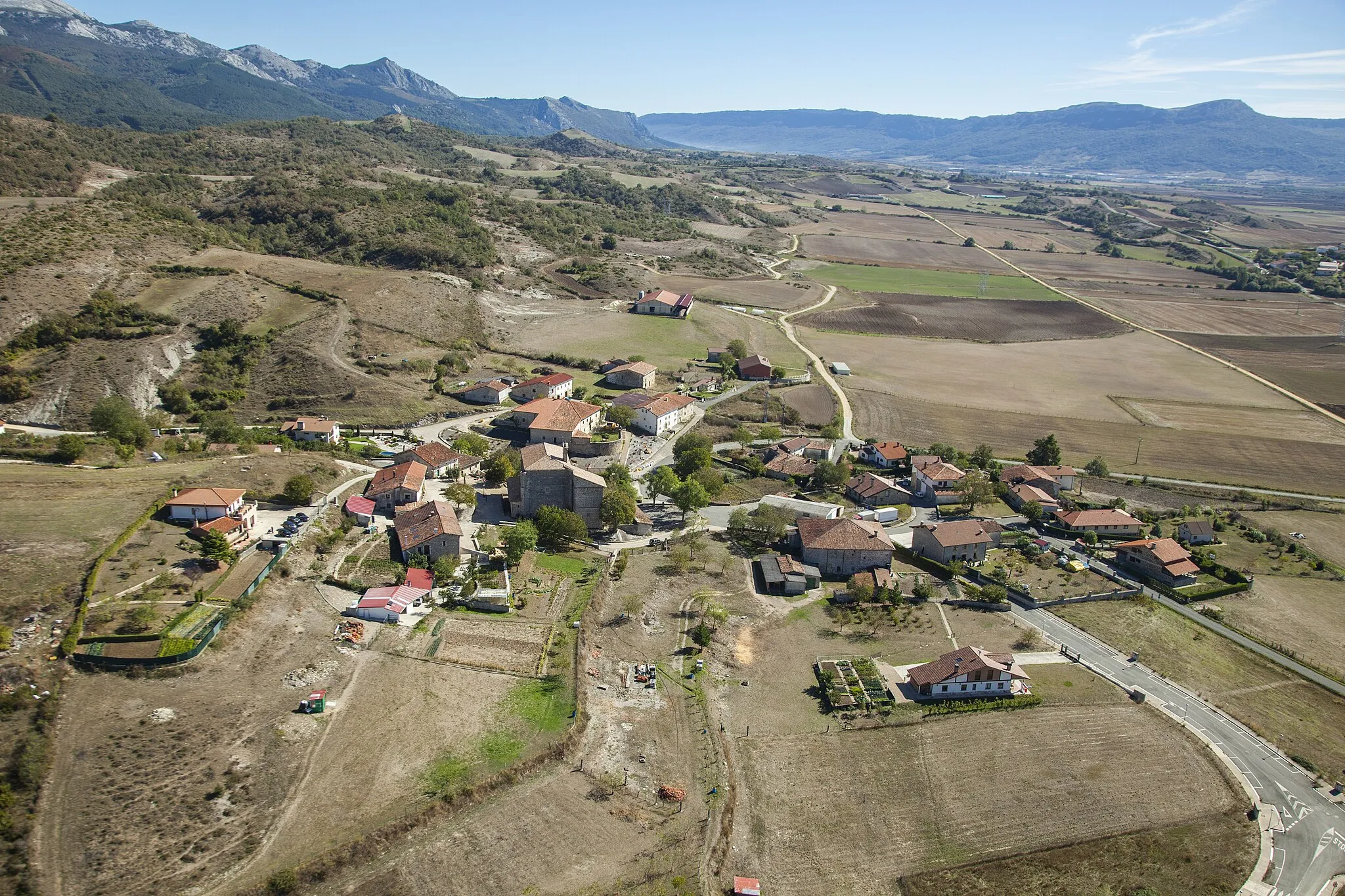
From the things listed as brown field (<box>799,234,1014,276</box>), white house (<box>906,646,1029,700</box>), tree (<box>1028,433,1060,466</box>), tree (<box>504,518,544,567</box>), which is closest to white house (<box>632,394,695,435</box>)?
tree (<box>504,518,544,567</box>)

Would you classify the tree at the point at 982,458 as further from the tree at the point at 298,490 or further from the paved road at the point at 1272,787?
the tree at the point at 298,490

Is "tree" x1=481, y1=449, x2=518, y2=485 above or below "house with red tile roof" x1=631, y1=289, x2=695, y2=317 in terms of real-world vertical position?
below

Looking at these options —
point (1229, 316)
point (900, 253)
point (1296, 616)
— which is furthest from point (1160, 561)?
point (900, 253)

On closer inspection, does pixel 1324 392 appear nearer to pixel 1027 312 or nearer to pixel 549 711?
pixel 1027 312

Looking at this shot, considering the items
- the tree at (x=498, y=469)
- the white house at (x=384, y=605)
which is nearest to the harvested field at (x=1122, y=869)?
the white house at (x=384, y=605)

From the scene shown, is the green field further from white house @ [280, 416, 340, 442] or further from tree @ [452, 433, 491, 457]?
white house @ [280, 416, 340, 442]

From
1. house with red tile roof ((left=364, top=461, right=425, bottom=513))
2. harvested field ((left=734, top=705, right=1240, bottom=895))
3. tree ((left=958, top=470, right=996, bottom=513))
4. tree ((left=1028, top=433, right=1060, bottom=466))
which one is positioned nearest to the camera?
harvested field ((left=734, top=705, right=1240, bottom=895))

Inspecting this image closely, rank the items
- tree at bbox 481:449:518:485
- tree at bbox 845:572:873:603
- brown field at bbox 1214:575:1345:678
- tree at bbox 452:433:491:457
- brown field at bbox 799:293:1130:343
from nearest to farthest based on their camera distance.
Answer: brown field at bbox 1214:575:1345:678, tree at bbox 845:572:873:603, tree at bbox 481:449:518:485, tree at bbox 452:433:491:457, brown field at bbox 799:293:1130:343
